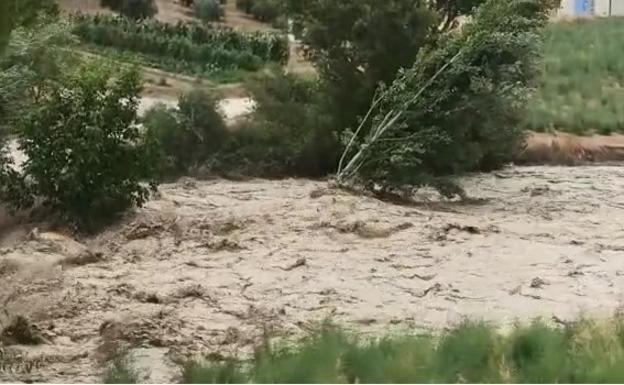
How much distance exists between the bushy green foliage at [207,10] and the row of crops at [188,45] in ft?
18.0

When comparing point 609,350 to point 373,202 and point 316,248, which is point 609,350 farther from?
point 373,202

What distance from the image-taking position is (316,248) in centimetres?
1248

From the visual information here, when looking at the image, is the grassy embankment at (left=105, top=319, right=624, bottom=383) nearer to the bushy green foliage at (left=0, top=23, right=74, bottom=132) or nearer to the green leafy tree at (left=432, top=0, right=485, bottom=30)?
the bushy green foliage at (left=0, top=23, right=74, bottom=132)

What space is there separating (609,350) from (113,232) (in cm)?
764

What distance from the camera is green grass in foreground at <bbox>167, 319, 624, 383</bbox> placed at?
6.21 m

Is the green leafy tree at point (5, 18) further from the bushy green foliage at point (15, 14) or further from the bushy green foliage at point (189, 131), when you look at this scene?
the bushy green foliage at point (189, 131)

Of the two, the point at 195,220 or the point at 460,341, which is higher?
the point at 460,341

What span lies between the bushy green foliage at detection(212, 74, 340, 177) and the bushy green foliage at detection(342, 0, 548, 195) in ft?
7.43

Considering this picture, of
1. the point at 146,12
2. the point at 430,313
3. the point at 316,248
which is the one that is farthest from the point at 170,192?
Answer: the point at 146,12

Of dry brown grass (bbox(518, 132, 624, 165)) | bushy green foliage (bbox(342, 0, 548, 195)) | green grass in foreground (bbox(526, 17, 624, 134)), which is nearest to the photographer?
bushy green foliage (bbox(342, 0, 548, 195))

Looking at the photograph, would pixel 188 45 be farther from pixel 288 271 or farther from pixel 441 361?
pixel 441 361

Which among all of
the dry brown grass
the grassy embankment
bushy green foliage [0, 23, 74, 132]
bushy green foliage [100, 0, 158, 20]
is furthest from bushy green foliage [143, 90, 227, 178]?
bushy green foliage [100, 0, 158, 20]

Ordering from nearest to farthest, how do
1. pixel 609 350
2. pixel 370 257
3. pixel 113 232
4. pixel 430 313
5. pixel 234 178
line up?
pixel 609 350 → pixel 430 313 → pixel 370 257 → pixel 113 232 → pixel 234 178

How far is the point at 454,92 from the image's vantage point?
50.2ft
